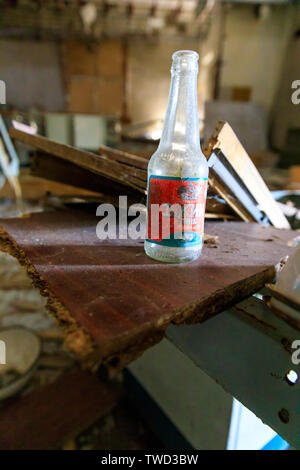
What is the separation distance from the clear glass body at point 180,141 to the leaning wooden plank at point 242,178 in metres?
0.11

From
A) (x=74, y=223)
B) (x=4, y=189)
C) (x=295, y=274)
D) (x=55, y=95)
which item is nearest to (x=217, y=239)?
(x=295, y=274)

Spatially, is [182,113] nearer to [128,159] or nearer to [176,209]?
[176,209]

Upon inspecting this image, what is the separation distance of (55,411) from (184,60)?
1.54m

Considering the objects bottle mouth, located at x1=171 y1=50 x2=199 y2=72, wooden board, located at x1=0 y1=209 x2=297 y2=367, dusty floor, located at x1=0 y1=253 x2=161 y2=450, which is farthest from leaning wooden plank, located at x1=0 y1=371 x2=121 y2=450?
bottle mouth, located at x1=171 y1=50 x2=199 y2=72

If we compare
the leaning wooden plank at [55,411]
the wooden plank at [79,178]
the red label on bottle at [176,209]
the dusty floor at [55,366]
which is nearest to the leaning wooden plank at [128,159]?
the wooden plank at [79,178]

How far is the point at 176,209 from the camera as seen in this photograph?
0.58m

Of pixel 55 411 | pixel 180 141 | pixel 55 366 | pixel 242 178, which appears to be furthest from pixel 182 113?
pixel 55 366

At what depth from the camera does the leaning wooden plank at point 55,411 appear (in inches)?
46.9

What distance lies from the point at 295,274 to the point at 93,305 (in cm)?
36

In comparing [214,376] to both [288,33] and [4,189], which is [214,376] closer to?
[4,189]

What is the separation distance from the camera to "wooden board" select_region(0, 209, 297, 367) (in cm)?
41

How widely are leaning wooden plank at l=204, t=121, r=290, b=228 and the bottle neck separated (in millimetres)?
A: 106

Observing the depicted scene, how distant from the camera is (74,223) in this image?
36.0 inches
